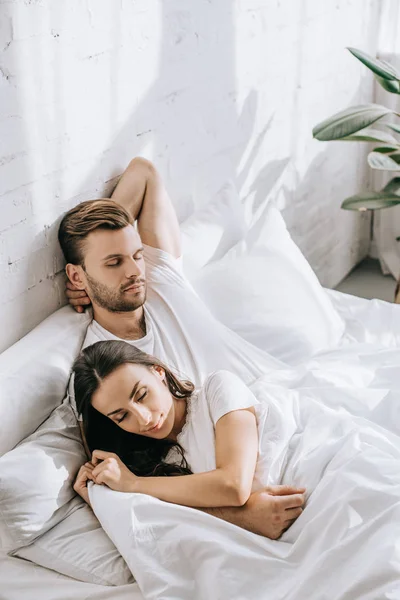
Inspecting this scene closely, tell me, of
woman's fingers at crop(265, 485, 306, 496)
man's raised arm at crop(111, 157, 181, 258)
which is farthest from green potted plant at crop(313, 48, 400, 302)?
woman's fingers at crop(265, 485, 306, 496)

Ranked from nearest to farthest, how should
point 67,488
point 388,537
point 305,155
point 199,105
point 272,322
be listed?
1. point 388,537
2. point 67,488
3. point 272,322
4. point 199,105
5. point 305,155

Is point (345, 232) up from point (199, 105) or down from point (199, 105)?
down

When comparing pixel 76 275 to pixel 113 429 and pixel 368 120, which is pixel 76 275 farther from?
pixel 368 120

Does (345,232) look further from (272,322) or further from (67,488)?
(67,488)

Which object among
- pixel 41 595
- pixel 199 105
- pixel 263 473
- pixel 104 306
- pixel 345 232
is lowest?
pixel 345 232

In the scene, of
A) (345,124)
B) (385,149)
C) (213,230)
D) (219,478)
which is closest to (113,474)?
(219,478)

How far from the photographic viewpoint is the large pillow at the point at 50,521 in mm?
1432

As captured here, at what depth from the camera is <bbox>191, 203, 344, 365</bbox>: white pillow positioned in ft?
6.59

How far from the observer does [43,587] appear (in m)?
1.43

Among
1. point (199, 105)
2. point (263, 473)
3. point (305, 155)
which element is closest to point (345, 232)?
point (305, 155)

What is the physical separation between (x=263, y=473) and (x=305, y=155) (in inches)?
68.5

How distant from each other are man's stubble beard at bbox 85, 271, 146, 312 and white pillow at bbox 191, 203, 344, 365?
297 millimetres

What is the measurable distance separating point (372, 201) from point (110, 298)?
4.29 feet

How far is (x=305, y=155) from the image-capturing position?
2975 mm
